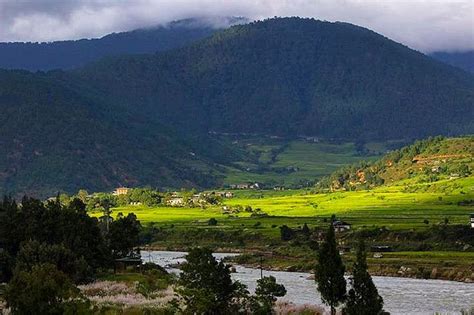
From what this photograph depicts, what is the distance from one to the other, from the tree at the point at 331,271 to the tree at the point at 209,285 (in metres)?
5.41

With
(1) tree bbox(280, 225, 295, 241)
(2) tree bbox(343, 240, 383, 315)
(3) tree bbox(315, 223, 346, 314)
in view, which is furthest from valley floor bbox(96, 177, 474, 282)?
(2) tree bbox(343, 240, 383, 315)

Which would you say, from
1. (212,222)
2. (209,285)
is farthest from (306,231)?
(209,285)

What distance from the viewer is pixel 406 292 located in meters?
85.9

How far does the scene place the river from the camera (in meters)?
73.9

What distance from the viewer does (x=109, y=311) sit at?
52.8 meters

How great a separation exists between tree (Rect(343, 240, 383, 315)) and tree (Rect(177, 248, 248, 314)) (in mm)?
5946

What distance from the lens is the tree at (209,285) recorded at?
4784cm

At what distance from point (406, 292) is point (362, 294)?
3966 centimetres

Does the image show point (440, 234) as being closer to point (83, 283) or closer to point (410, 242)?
point (410, 242)

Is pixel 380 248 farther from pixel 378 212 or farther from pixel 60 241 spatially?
pixel 60 241

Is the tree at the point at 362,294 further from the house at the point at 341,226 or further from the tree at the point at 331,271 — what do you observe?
the house at the point at 341,226

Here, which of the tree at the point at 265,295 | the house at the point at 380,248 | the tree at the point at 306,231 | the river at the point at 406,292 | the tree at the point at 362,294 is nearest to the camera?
the tree at the point at 362,294

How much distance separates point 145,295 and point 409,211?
10662cm

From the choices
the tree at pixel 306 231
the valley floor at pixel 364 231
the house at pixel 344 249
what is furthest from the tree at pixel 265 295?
the tree at pixel 306 231
